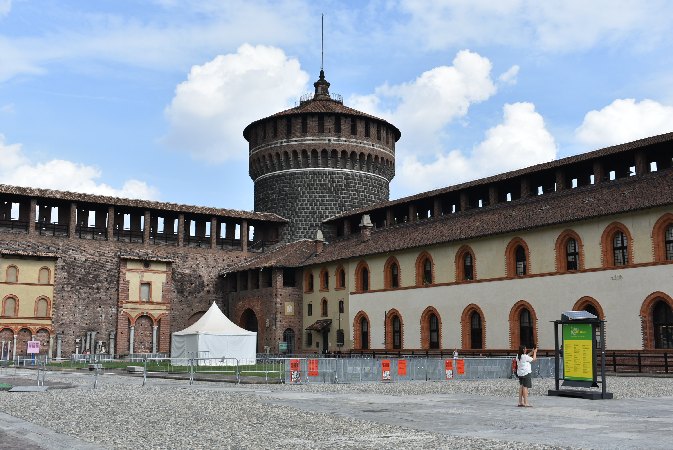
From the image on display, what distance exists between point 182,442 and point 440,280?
106 ft

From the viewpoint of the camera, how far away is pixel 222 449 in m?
10.6

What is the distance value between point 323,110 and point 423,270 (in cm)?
2037

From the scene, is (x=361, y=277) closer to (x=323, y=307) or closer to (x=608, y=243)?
(x=323, y=307)

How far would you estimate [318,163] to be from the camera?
59375 mm

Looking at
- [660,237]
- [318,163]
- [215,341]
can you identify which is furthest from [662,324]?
[318,163]

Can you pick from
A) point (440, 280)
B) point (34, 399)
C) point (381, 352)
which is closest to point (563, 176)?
point (440, 280)

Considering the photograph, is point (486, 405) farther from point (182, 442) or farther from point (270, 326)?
point (270, 326)

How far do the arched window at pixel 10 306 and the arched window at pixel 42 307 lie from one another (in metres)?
1.26

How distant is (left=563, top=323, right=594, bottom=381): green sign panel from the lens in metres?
19.8

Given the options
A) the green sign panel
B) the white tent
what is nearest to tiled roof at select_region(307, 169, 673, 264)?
the white tent

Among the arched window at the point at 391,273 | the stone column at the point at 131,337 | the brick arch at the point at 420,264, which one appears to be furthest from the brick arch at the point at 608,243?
the stone column at the point at 131,337

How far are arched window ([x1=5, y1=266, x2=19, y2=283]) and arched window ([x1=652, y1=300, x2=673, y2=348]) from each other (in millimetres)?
37920

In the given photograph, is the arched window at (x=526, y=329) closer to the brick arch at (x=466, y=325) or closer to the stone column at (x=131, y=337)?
the brick arch at (x=466, y=325)

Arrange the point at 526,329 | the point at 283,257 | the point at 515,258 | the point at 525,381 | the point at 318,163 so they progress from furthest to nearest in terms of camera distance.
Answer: the point at 318,163, the point at 283,257, the point at 515,258, the point at 526,329, the point at 525,381
